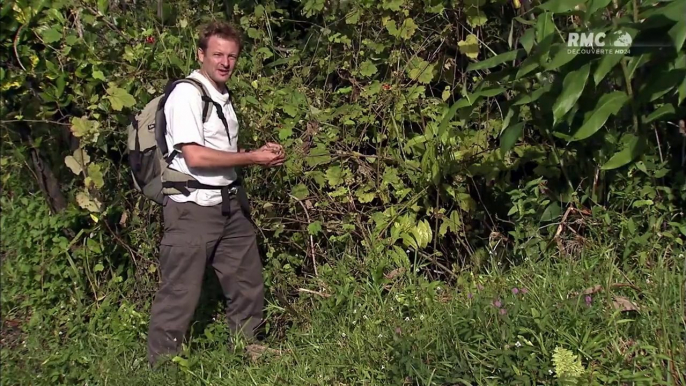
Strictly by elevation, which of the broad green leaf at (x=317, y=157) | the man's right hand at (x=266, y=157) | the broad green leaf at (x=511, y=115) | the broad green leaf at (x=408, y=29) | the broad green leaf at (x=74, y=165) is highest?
the broad green leaf at (x=408, y=29)

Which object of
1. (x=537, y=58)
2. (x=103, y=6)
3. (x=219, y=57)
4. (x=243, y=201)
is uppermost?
(x=103, y=6)

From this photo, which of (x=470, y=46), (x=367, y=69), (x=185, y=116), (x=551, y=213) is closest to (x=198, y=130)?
(x=185, y=116)

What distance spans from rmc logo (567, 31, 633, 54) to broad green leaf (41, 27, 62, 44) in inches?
113

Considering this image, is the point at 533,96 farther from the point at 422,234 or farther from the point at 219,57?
the point at 219,57

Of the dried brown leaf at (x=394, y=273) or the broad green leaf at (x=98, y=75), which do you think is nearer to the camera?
the dried brown leaf at (x=394, y=273)

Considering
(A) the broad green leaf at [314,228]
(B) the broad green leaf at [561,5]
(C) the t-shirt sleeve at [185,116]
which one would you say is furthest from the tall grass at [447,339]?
(B) the broad green leaf at [561,5]

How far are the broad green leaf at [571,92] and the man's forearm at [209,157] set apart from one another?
158cm

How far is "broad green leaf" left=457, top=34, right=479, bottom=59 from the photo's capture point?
472 centimetres

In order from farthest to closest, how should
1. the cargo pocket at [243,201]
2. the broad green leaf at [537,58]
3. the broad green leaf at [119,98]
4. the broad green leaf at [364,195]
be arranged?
1. the broad green leaf at [364,195]
2. the broad green leaf at [119,98]
3. the cargo pocket at [243,201]
4. the broad green leaf at [537,58]

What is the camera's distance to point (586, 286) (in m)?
3.64

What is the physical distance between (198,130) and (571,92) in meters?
1.87

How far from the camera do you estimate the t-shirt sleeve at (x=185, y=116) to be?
3.84 metres

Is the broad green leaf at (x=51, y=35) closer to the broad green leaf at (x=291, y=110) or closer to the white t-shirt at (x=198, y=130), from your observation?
the white t-shirt at (x=198, y=130)

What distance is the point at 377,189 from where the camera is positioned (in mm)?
4801
